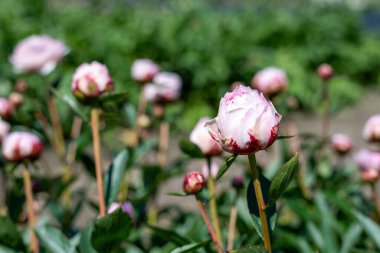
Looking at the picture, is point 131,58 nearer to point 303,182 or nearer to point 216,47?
point 216,47

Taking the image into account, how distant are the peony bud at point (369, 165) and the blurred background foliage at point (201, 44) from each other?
90.9 inches

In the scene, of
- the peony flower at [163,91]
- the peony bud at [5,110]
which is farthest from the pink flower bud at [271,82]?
the peony bud at [5,110]

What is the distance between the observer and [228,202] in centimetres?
160

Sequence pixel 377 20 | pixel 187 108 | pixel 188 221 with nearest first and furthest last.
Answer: pixel 188 221 → pixel 187 108 → pixel 377 20

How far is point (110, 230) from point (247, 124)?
32cm

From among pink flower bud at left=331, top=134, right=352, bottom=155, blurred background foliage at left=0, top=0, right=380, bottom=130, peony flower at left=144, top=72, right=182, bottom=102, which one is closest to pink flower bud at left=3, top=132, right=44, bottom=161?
peony flower at left=144, top=72, right=182, bottom=102

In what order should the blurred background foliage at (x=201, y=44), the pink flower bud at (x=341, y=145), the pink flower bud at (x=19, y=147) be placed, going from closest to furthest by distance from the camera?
the pink flower bud at (x=19, y=147) → the pink flower bud at (x=341, y=145) → the blurred background foliage at (x=201, y=44)

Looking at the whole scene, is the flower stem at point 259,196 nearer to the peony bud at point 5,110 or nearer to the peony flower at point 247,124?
the peony flower at point 247,124

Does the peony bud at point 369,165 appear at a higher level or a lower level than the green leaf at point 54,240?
lower

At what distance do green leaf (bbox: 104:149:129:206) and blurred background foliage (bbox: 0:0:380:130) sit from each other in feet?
7.86

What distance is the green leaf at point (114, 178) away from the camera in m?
1.16

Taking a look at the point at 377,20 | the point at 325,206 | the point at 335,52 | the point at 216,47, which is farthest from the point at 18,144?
the point at 377,20

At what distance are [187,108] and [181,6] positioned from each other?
149 centimetres

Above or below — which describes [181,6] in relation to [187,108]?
above
